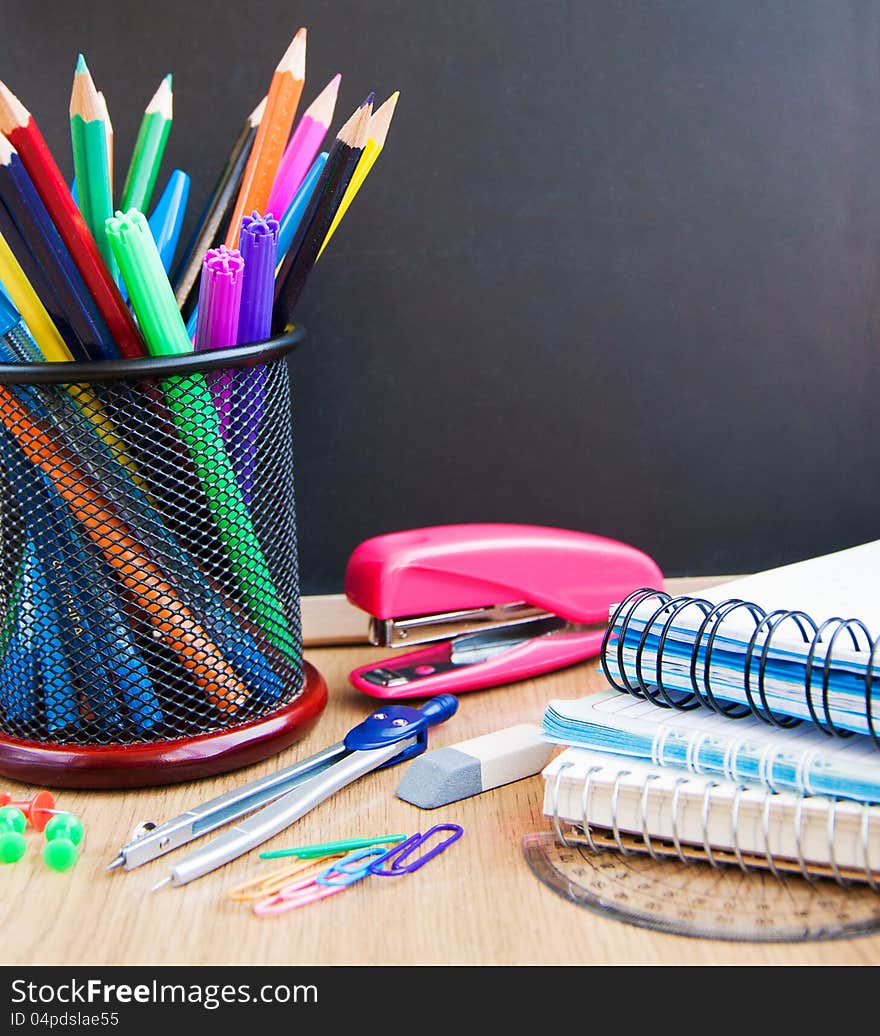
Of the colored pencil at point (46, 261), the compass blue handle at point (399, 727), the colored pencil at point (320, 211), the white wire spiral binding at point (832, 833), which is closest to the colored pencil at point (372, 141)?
the colored pencil at point (320, 211)

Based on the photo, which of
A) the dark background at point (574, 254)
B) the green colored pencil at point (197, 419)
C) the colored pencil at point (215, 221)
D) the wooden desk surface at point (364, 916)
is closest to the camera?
the wooden desk surface at point (364, 916)

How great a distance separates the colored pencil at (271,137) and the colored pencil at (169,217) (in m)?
0.07

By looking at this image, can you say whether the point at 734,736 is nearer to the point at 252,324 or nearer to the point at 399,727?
the point at 399,727

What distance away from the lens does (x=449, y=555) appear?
2.26 ft

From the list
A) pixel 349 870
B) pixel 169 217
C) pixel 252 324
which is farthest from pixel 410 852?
pixel 169 217

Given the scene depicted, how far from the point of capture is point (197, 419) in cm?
58

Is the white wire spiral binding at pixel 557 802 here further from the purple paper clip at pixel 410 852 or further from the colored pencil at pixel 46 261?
the colored pencil at pixel 46 261

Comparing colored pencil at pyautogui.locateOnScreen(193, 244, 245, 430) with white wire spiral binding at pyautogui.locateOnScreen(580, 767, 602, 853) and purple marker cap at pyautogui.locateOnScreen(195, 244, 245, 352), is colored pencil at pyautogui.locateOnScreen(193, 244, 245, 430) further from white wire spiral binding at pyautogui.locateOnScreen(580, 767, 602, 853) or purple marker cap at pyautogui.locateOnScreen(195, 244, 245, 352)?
white wire spiral binding at pyautogui.locateOnScreen(580, 767, 602, 853)

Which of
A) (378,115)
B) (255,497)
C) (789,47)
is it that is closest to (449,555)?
(255,497)

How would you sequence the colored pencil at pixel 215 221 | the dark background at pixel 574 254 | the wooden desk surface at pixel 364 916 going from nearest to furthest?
the wooden desk surface at pixel 364 916 → the colored pencil at pixel 215 221 → the dark background at pixel 574 254

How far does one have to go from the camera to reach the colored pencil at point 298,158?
608 mm

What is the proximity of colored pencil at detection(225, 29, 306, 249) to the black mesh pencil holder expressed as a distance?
0.23 feet

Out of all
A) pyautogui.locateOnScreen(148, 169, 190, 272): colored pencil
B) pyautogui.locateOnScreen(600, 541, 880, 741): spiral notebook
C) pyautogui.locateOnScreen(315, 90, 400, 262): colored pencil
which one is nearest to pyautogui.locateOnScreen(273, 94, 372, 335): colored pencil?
pyautogui.locateOnScreen(315, 90, 400, 262): colored pencil

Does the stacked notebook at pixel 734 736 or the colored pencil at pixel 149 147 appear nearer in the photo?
the stacked notebook at pixel 734 736
